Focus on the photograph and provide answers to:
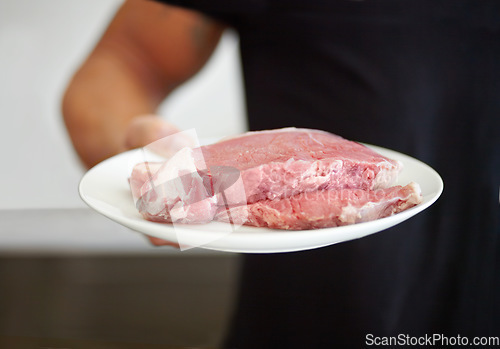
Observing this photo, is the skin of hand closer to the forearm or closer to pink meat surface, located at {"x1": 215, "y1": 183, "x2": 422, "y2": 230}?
the forearm

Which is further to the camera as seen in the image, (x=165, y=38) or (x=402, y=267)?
(x=165, y=38)

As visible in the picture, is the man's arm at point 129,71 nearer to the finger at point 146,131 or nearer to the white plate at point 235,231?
the finger at point 146,131

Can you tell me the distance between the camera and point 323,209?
277 mm

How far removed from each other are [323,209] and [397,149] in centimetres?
22

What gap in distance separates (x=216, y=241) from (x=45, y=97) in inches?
16.2

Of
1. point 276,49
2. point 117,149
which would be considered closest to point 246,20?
point 276,49

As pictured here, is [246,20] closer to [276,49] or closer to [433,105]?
[276,49]

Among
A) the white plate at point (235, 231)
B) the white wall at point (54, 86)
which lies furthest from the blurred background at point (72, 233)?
the white plate at point (235, 231)

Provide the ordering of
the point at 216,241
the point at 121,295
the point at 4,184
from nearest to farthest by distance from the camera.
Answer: the point at 216,241 → the point at 121,295 → the point at 4,184

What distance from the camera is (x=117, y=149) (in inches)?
20.9

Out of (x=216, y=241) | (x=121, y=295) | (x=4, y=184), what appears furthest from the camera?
(x=4, y=184)

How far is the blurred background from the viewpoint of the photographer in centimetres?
37

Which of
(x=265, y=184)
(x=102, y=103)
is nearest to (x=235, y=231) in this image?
(x=265, y=184)

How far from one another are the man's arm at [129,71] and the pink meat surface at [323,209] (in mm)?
296
